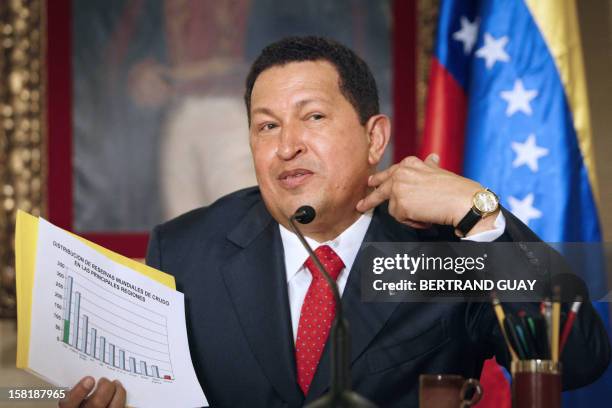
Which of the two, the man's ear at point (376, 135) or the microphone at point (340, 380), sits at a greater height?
the man's ear at point (376, 135)

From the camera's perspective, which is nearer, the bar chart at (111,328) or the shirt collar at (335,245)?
the bar chart at (111,328)

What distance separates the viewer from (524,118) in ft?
8.50

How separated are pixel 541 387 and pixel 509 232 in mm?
468

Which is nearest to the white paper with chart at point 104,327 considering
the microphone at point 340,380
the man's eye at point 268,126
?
the man's eye at point 268,126

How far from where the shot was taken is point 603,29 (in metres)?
2.84

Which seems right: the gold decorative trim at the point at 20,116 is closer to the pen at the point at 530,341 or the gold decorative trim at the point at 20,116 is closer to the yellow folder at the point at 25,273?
the yellow folder at the point at 25,273

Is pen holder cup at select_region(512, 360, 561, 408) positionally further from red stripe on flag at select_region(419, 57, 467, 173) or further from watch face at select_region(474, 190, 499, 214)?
red stripe on flag at select_region(419, 57, 467, 173)

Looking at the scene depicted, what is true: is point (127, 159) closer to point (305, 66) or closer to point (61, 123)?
point (61, 123)

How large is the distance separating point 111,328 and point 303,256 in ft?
1.76

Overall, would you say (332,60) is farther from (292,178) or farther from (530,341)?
(530,341)

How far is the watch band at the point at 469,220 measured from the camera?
1793mm

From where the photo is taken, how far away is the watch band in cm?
179

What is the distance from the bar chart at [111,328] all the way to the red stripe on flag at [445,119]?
1332 millimetres

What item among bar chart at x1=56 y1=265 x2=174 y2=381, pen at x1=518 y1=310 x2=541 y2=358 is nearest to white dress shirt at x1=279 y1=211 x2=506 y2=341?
bar chart at x1=56 y1=265 x2=174 y2=381
